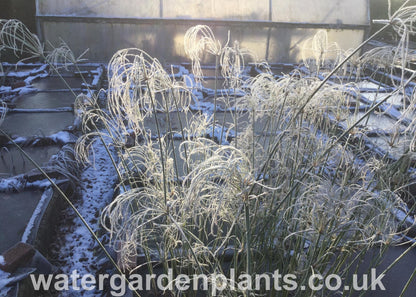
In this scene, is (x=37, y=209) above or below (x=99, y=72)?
below

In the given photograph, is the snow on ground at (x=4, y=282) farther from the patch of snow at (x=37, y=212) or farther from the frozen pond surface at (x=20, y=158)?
the frozen pond surface at (x=20, y=158)

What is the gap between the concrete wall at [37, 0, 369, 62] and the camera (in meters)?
8.43

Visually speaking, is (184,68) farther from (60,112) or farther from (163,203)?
(163,203)

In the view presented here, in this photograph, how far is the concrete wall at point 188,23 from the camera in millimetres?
8430

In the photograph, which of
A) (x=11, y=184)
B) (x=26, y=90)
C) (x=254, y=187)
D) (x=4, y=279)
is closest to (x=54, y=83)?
(x=26, y=90)

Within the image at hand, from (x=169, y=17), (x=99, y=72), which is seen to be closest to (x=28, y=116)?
(x=99, y=72)

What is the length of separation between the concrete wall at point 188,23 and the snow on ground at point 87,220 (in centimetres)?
473

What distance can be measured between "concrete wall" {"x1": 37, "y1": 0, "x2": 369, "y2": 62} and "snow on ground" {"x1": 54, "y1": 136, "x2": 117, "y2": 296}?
473 cm

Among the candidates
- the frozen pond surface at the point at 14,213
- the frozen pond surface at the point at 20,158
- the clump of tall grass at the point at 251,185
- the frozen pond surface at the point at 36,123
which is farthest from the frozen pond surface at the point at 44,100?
A: the clump of tall grass at the point at 251,185

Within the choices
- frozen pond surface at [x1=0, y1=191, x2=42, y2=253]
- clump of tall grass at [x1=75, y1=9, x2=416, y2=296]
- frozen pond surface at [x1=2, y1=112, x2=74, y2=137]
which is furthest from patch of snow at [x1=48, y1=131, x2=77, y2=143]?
clump of tall grass at [x1=75, y1=9, x2=416, y2=296]

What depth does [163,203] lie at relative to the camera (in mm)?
1811

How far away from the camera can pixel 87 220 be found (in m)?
3.71

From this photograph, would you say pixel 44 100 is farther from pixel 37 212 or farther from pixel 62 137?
pixel 37 212

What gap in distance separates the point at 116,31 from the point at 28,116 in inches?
143
